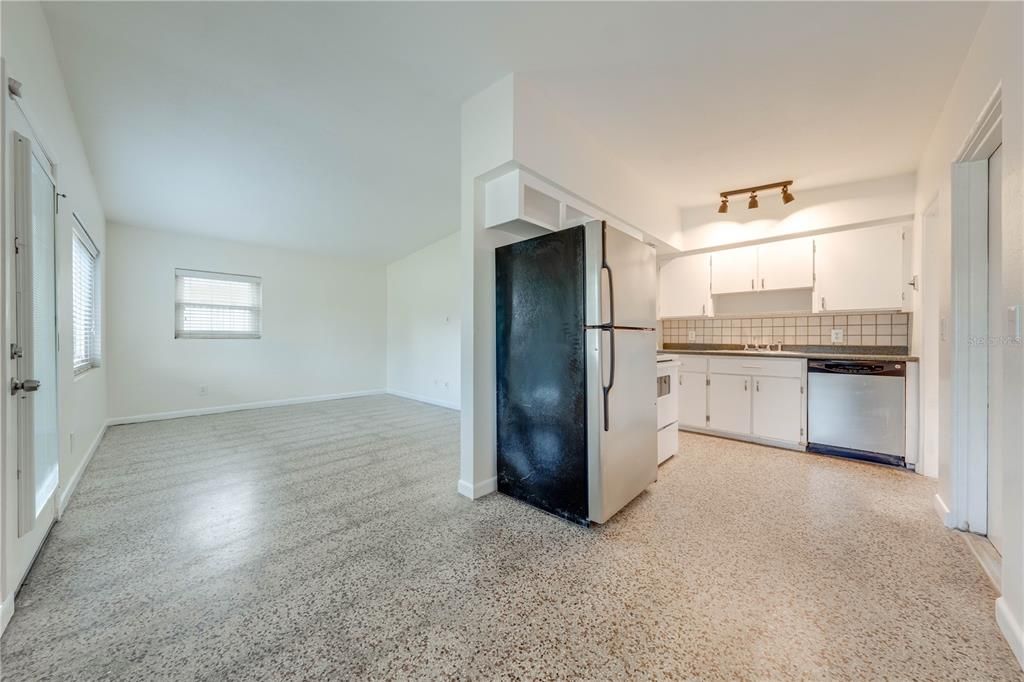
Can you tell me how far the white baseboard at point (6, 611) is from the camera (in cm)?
134

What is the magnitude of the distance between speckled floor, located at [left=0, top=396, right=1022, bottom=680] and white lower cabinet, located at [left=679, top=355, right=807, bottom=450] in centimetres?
77

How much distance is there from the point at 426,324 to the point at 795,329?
16.4ft

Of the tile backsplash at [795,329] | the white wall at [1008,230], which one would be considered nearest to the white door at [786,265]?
the tile backsplash at [795,329]

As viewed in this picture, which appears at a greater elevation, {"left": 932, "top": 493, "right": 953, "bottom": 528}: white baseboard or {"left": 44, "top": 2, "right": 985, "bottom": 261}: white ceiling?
{"left": 44, "top": 2, "right": 985, "bottom": 261}: white ceiling

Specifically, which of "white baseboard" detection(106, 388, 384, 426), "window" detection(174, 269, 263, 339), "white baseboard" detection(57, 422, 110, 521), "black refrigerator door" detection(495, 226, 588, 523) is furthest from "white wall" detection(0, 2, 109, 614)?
"black refrigerator door" detection(495, 226, 588, 523)

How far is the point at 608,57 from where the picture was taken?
82.4 inches

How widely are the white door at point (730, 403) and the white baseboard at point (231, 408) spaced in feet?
18.4

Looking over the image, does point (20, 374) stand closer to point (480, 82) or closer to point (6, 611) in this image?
point (6, 611)

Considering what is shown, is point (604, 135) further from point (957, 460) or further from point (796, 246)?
point (957, 460)

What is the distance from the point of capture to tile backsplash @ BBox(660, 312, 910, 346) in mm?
3512

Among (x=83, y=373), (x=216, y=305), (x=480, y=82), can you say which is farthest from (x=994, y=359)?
(x=216, y=305)

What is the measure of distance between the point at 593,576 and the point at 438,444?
2.39m

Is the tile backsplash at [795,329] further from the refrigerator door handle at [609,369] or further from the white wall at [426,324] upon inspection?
the white wall at [426,324]

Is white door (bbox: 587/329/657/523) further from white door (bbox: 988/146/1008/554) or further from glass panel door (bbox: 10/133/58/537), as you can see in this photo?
glass panel door (bbox: 10/133/58/537)
